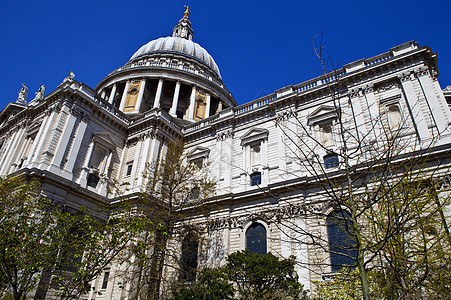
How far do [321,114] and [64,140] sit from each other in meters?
17.7

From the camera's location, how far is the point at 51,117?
21.3m

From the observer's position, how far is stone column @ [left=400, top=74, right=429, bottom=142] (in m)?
15.7

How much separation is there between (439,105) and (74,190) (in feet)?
73.6

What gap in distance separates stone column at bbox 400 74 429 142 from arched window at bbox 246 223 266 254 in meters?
10.1

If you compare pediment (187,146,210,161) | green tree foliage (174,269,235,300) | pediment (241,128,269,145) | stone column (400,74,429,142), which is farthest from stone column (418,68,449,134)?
pediment (187,146,210,161)

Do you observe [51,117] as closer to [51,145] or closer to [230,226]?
[51,145]

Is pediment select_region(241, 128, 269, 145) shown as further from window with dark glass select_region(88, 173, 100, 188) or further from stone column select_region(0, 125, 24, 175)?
stone column select_region(0, 125, 24, 175)

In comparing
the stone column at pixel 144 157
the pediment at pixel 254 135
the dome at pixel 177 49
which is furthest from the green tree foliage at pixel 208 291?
the dome at pixel 177 49

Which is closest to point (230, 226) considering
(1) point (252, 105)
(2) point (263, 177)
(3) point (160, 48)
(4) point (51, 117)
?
(2) point (263, 177)

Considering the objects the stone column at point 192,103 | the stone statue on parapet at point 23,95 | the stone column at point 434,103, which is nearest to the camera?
the stone column at point 434,103

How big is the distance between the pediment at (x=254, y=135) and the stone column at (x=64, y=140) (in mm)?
12489

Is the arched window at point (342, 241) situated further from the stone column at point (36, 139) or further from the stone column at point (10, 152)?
the stone column at point (10, 152)

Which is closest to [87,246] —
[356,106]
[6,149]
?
[356,106]

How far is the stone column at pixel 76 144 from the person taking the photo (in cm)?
2070
